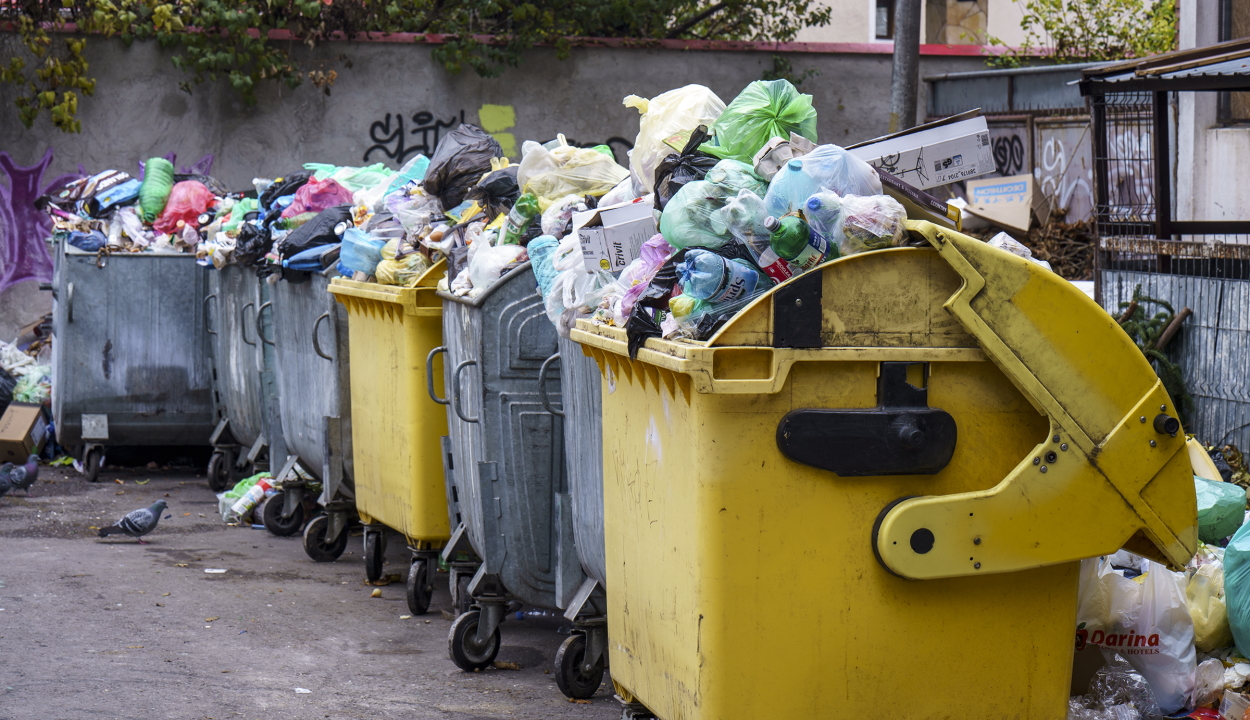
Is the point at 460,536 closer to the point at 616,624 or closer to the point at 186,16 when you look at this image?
the point at 616,624

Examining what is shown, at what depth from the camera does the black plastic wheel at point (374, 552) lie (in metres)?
5.68

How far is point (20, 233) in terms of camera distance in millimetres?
10641

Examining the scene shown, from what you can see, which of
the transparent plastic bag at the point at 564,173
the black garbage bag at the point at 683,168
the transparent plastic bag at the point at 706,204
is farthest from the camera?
the transparent plastic bag at the point at 564,173

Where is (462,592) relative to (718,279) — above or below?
below

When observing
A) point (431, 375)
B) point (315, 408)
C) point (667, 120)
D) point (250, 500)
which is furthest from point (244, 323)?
point (667, 120)

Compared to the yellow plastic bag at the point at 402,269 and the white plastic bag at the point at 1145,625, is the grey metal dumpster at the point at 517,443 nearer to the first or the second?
the yellow plastic bag at the point at 402,269

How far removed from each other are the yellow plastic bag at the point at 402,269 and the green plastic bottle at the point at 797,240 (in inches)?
93.3

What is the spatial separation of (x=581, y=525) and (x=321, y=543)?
2.58 meters

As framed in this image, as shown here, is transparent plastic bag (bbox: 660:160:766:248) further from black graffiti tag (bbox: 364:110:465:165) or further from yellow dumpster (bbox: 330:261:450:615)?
black graffiti tag (bbox: 364:110:465:165)

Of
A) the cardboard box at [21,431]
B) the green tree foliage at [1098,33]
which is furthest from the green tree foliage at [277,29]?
the cardboard box at [21,431]

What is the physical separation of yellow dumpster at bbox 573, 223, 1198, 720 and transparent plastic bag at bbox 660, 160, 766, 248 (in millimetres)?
286

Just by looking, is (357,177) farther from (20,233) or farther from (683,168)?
(20,233)

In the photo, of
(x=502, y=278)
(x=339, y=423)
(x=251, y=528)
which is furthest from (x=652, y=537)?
(x=251, y=528)

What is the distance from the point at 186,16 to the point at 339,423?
651 cm
